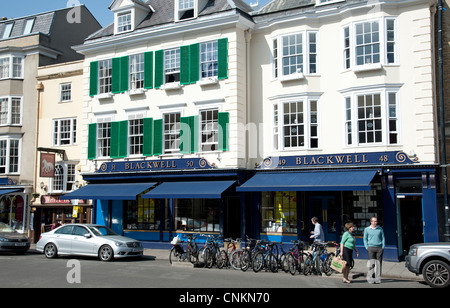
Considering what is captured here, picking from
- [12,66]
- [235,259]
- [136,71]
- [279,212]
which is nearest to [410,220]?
[279,212]

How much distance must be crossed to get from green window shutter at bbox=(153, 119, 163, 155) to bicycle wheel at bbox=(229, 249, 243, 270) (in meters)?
7.85

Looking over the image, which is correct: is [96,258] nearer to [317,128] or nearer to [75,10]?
[317,128]

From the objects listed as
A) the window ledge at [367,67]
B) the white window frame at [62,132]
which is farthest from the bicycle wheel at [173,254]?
the white window frame at [62,132]

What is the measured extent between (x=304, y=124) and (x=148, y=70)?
26.7 feet

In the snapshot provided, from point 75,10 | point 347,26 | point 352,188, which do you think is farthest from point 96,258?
point 75,10

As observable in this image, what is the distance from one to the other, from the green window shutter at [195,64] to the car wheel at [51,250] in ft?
30.3

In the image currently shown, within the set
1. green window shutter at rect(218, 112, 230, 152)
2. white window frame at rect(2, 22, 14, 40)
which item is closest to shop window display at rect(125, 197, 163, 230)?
green window shutter at rect(218, 112, 230, 152)

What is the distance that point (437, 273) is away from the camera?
12.3 metres

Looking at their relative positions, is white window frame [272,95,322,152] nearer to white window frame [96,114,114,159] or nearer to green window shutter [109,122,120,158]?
green window shutter [109,122,120,158]

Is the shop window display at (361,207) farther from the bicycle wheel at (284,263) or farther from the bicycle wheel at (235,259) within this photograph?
the bicycle wheel at (235,259)

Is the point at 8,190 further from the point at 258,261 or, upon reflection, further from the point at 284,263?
the point at 284,263

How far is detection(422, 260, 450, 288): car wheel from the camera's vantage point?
12.2m

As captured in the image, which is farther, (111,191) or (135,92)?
(135,92)

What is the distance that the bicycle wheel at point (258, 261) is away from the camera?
1537 centimetres
